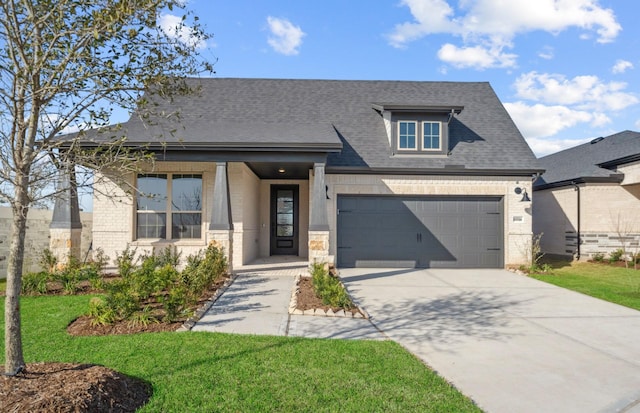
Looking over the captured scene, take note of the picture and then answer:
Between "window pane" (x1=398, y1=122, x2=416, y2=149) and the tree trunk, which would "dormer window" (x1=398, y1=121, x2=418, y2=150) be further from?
the tree trunk

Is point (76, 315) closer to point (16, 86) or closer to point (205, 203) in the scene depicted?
point (16, 86)

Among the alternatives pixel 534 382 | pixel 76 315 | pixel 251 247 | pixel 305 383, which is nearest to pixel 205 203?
pixel 251 247

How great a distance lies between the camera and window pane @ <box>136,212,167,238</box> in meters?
12.1

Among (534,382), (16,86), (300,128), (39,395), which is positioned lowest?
(534,382)

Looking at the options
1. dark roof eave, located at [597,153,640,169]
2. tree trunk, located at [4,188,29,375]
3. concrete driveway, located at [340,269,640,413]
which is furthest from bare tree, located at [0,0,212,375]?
dark roof eave, located at [597,153,640,169]

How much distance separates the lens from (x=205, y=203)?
1213cm

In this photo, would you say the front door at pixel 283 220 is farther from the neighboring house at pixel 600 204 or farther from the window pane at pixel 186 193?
the neighboring house at pixel 600 204

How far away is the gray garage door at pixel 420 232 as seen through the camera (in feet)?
41.5

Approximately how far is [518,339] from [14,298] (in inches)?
238

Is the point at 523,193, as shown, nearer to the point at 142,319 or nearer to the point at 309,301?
the point at 309,301

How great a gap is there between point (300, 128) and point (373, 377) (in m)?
9.19

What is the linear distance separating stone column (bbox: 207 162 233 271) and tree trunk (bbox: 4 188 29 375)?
653 cm

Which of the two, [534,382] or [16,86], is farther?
[534,382]

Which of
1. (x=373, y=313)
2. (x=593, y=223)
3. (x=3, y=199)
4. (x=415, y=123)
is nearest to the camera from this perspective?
(x=3, y=199)
